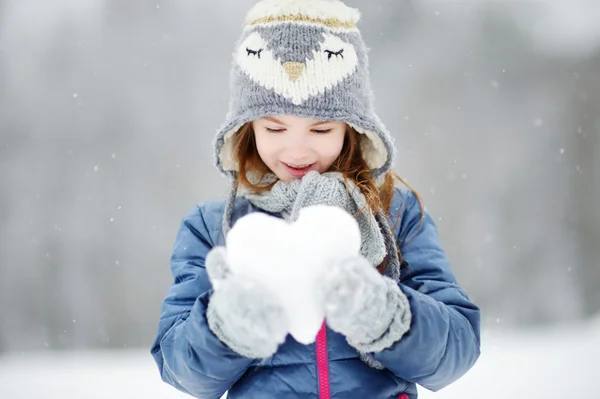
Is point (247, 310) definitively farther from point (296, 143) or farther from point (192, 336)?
point (296, 143)

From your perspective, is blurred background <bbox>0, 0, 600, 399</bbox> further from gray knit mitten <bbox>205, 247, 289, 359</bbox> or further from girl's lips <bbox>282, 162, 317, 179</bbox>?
gray knit mitten <bbox>205, 247, 289, 359</bbox>

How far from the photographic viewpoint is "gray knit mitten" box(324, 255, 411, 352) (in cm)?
100

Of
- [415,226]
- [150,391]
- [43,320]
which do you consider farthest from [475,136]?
[415,226]

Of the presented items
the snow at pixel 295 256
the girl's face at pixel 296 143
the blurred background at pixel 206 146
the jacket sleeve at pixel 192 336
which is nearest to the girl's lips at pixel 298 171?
the girl's face at pixel 296 143

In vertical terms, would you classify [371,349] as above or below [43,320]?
above

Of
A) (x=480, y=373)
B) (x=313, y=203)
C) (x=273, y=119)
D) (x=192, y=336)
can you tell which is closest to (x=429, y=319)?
(x=313, y=203)

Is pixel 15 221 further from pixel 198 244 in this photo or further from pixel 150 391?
pixel 198 244

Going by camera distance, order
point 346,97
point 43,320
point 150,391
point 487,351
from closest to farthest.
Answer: point 346,97
point 150,391
point 487,351
point 43,320

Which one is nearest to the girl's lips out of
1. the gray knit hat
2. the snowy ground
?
the gray knit hat

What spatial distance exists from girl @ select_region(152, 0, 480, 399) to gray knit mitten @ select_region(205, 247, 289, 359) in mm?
113

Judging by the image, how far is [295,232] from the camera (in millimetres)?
1079

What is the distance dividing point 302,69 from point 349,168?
0.93 feet

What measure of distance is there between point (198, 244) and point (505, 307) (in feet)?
16.1

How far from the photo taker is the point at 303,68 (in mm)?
1426
